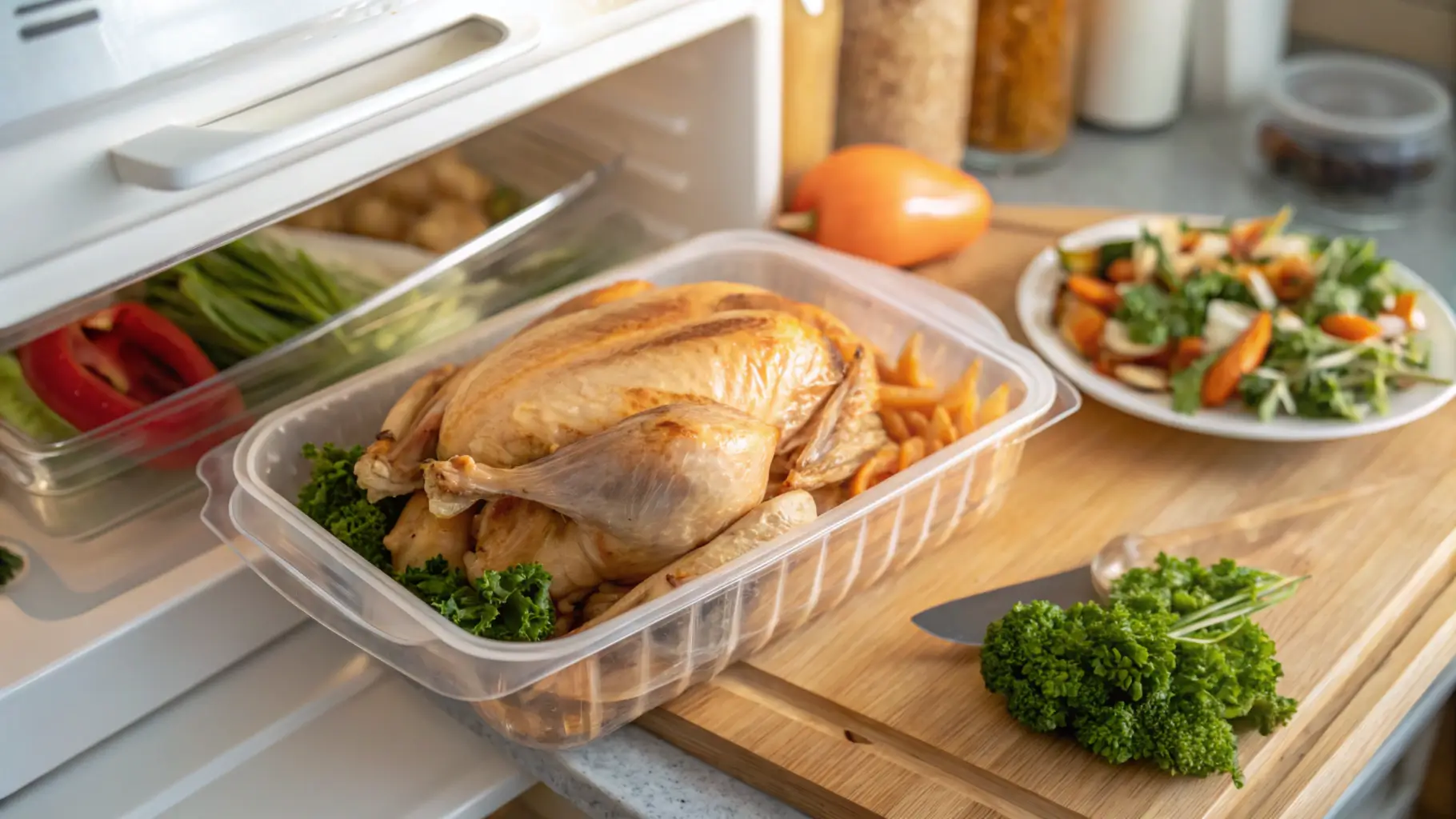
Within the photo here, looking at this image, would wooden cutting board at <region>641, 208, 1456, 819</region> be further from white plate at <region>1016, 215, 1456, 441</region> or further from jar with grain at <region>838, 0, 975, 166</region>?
jar with grain at <region>838, 0, 975, 166</region>

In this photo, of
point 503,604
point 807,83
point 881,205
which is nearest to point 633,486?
point 503,604

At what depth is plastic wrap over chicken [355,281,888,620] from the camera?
0.95 metres

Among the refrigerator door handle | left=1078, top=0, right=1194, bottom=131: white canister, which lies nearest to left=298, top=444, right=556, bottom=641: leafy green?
the refrigerator door handle

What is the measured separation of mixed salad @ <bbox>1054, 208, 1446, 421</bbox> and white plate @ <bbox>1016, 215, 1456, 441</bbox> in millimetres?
12

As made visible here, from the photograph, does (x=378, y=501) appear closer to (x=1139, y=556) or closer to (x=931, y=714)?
(x=931, y=714)

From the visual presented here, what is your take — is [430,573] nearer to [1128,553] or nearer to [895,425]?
[895,425]

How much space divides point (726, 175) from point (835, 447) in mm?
457

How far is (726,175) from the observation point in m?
1.45

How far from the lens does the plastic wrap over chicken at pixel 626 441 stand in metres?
0.95

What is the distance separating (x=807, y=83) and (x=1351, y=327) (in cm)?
63

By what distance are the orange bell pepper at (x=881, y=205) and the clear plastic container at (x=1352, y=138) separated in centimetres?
58

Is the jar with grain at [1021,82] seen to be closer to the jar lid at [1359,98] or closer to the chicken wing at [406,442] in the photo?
the jar lid at [1359,98]

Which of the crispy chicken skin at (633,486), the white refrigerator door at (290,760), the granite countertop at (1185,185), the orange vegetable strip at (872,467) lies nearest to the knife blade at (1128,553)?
the orange vegetable strip at (872,467)

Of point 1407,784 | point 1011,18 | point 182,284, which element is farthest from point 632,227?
point 1407,784
